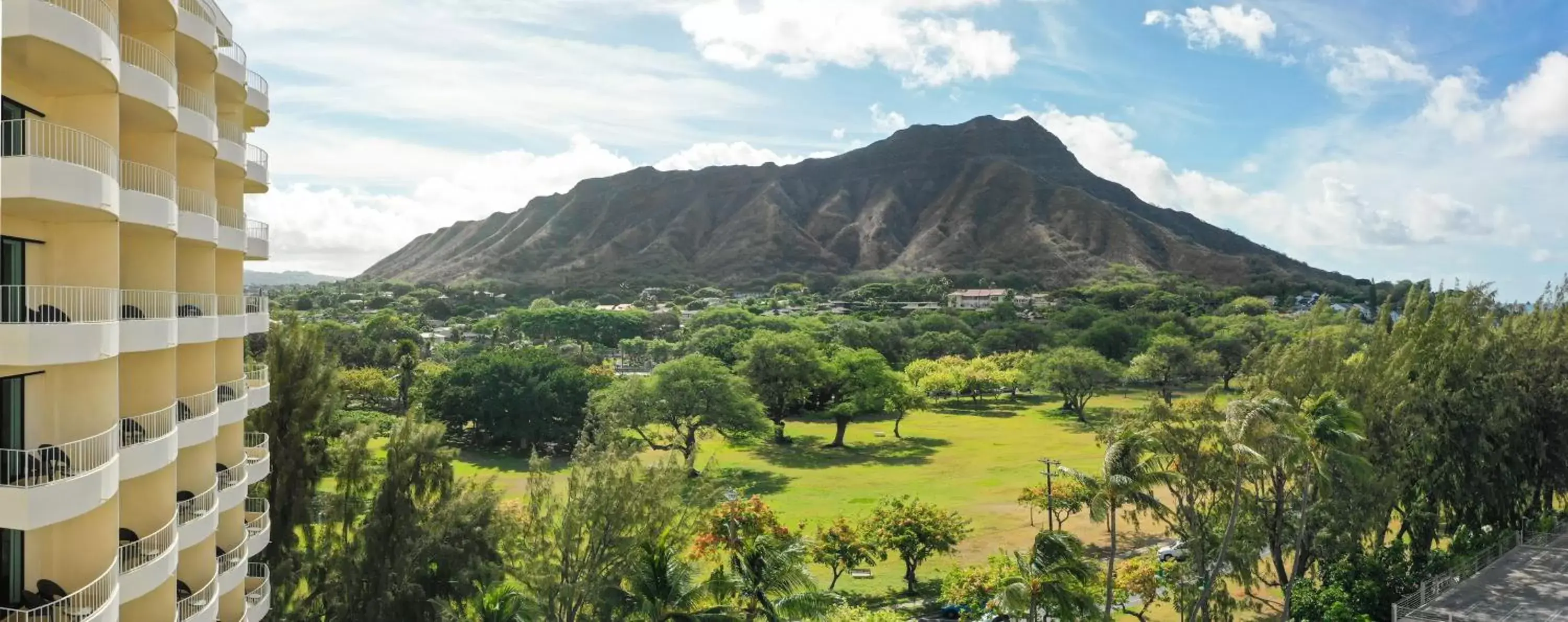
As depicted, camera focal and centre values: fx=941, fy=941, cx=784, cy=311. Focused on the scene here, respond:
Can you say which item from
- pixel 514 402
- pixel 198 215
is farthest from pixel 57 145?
pixel 514 402

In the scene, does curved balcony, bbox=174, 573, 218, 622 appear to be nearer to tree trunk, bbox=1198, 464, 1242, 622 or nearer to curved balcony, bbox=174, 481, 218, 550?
curved balcony, bbox=174, 481, 218, 550

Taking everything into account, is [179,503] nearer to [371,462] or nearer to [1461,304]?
[371,462]

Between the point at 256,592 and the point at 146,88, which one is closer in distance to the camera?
the point at 146,88

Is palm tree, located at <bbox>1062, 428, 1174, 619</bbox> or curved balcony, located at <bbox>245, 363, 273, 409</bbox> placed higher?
curved balcony, located at <bbox>245, 363, 273, 409</bbox>

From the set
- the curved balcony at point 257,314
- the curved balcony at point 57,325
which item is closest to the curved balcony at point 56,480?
the curved balcony at point 57,325

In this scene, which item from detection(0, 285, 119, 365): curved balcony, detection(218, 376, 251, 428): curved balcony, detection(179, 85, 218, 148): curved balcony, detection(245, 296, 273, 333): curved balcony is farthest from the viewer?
detection(245, 296, 273, 333): curved balcony

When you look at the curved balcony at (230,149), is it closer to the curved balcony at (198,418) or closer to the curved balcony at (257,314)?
the curved balcony at (257,314)

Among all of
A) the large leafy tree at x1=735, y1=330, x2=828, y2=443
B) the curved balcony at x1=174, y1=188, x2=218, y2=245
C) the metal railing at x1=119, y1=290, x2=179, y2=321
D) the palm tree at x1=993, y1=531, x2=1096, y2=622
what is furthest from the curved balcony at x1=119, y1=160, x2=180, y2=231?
the large leafy tree at x1=735, y1=330, x2=828, y2=443

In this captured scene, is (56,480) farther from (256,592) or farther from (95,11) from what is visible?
(256,592)
